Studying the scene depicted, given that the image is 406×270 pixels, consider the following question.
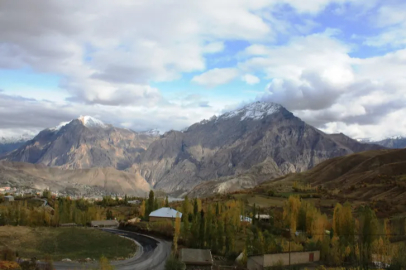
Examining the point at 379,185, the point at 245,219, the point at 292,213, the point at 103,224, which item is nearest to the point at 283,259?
the point at 292,213

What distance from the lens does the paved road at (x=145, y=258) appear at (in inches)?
2053

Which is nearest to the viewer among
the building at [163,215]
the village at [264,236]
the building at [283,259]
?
the building at [283,259]

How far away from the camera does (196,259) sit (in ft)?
186

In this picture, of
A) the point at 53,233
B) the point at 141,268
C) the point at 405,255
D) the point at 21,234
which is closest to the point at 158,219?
the point at 53,233

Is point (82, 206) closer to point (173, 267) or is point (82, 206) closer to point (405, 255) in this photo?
→ point (173, 267)

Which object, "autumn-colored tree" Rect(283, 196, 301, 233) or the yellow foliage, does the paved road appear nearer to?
the yellow foliage

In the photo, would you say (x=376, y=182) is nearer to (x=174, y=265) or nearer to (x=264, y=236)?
(x=264, y=236)

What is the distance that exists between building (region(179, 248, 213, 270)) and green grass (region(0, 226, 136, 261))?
408 inches

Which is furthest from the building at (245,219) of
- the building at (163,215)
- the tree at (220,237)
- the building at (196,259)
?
the building at (196,259)

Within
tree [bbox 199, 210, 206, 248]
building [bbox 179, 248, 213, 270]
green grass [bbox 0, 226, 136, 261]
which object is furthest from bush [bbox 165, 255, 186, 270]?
tree [bbox 199, 210, 206, 248]

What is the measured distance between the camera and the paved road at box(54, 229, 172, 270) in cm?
5216

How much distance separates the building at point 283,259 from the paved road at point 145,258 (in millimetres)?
14546

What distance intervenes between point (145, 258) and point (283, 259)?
79.5ft

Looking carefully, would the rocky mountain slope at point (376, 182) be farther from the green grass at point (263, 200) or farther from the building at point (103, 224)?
the building at point (103, 224)
